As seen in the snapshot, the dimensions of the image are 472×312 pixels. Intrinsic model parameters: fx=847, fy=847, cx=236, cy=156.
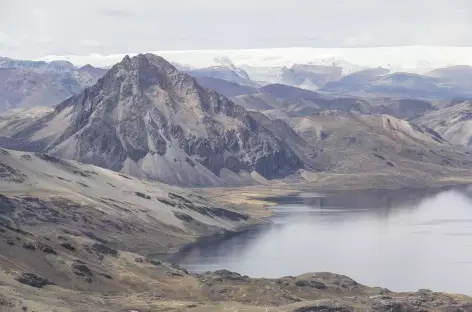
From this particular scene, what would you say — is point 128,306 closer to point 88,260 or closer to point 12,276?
point 12,276

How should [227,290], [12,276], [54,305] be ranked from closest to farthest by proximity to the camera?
[54,305] → [12,276] → [227,290]

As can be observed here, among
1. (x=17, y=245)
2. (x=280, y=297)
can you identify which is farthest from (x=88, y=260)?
(x=280, y=297)

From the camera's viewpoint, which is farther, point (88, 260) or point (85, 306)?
point (88, 260)

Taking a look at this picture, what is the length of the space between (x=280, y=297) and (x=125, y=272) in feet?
125

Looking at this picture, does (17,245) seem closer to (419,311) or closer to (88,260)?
(88,260)

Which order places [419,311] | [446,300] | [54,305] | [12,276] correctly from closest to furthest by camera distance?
[54,305] < [12,276] < [419,311] < [446,300]

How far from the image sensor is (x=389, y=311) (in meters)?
157

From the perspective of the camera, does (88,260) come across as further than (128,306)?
Yes

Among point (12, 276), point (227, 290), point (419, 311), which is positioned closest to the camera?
point (12, 276)

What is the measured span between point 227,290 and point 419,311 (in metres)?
47.7

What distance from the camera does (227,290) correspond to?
19112 cm

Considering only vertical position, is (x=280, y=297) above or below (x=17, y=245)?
below

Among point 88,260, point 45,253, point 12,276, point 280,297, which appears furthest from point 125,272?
point 12,276

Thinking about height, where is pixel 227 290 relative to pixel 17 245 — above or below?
below
